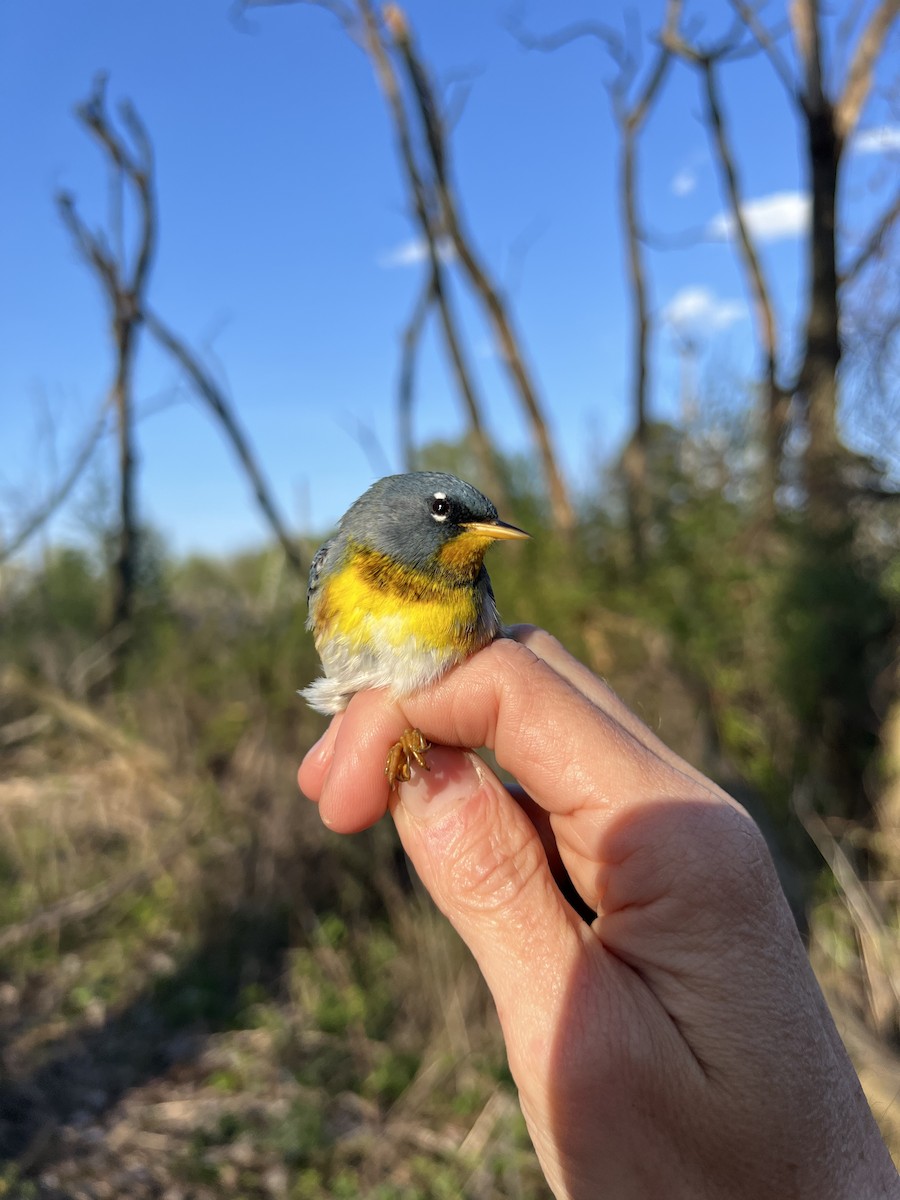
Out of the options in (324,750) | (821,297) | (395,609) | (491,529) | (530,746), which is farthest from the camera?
(821,297)

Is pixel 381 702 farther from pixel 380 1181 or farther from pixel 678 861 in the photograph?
pixel 380 1181

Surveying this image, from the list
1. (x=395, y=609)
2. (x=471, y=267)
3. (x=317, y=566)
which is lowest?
(x=395, y=609)

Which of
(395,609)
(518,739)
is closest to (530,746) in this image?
(518,739)

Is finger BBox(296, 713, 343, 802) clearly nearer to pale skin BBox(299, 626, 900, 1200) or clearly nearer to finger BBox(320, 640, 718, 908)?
finger BBox(320, 640, 718, 908)

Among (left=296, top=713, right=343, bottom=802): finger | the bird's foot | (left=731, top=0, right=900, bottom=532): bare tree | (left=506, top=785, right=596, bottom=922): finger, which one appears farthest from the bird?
(left=731, top=0, right=900, bottom=532): bare tree

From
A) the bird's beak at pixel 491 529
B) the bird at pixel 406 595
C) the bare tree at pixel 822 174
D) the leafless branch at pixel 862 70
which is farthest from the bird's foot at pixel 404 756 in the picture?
the leafless branch at pixel 862 70

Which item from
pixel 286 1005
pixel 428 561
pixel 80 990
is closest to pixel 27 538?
pixel 80 990

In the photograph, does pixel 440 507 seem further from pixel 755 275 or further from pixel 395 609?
pixel 755 275
